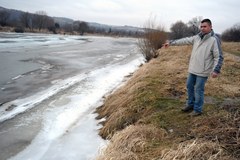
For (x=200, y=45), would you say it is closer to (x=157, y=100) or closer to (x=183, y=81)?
(x=157, y=100)

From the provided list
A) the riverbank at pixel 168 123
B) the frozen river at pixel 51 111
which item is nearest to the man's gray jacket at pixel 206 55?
the riverbank at pixel 168 123

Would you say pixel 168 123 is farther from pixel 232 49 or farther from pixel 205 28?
pixel 232 49

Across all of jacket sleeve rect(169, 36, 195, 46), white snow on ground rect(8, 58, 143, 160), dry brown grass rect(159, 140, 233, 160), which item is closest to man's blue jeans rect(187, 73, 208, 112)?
jacket sleeve rect(169, 36, 195, 46)

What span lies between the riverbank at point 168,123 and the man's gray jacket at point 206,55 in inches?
36.8

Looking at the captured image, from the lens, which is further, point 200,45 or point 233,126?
point 200,45

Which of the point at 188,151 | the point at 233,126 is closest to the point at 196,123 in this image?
the point at 233,126

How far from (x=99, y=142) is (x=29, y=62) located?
11.5m

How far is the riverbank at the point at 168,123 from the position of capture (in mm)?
4573

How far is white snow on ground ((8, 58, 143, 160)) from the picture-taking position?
559 centimetres

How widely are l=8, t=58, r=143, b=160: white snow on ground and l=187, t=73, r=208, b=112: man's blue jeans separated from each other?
6.59ft

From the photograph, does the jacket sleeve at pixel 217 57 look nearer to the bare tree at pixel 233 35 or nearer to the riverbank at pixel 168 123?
the riverbank at pixel 168 123

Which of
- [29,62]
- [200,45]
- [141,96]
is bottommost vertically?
[29,62]

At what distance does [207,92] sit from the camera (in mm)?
7980

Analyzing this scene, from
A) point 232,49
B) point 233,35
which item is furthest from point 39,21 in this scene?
point 232,49
